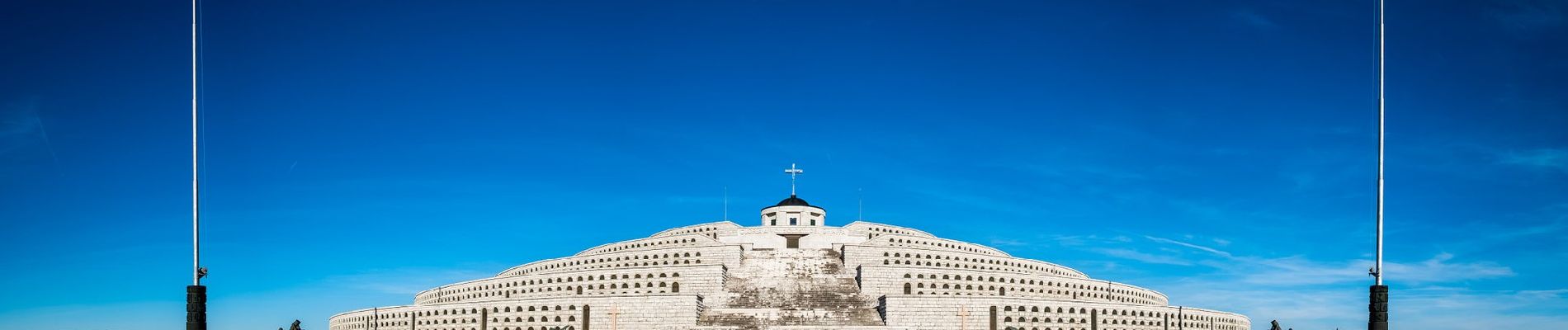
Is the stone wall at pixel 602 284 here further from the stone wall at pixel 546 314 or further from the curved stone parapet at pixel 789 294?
the stone wall at pixel 546 314

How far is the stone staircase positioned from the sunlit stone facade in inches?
3.9

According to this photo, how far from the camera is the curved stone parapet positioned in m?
65.5

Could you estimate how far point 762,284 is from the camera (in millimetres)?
71375

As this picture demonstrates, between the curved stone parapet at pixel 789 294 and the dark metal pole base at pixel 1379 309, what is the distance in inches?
1441

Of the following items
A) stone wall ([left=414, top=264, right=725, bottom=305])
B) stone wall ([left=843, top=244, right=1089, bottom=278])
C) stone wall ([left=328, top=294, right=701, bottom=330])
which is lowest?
stone wall ([left=328, top=294, right=701, bottom=330])

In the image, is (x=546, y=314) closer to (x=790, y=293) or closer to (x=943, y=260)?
(x=790, y=293)

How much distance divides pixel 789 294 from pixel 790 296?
1.48 ft

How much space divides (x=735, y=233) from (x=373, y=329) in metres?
25.1

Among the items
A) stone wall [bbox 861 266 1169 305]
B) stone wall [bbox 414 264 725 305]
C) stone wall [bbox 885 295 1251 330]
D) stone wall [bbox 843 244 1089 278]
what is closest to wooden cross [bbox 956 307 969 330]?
stone wall [bbox 885 295 1251 330]

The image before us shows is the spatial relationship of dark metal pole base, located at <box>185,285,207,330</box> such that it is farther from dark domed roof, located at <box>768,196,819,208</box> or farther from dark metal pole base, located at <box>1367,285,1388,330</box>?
dark domed roof, located at <box>768,196,819,208</box>

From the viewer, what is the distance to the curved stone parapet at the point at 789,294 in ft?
215

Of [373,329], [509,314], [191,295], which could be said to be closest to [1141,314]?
[509,314]

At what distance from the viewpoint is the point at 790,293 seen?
2741 inches

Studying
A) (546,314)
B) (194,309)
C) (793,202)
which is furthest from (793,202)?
(194,309)
